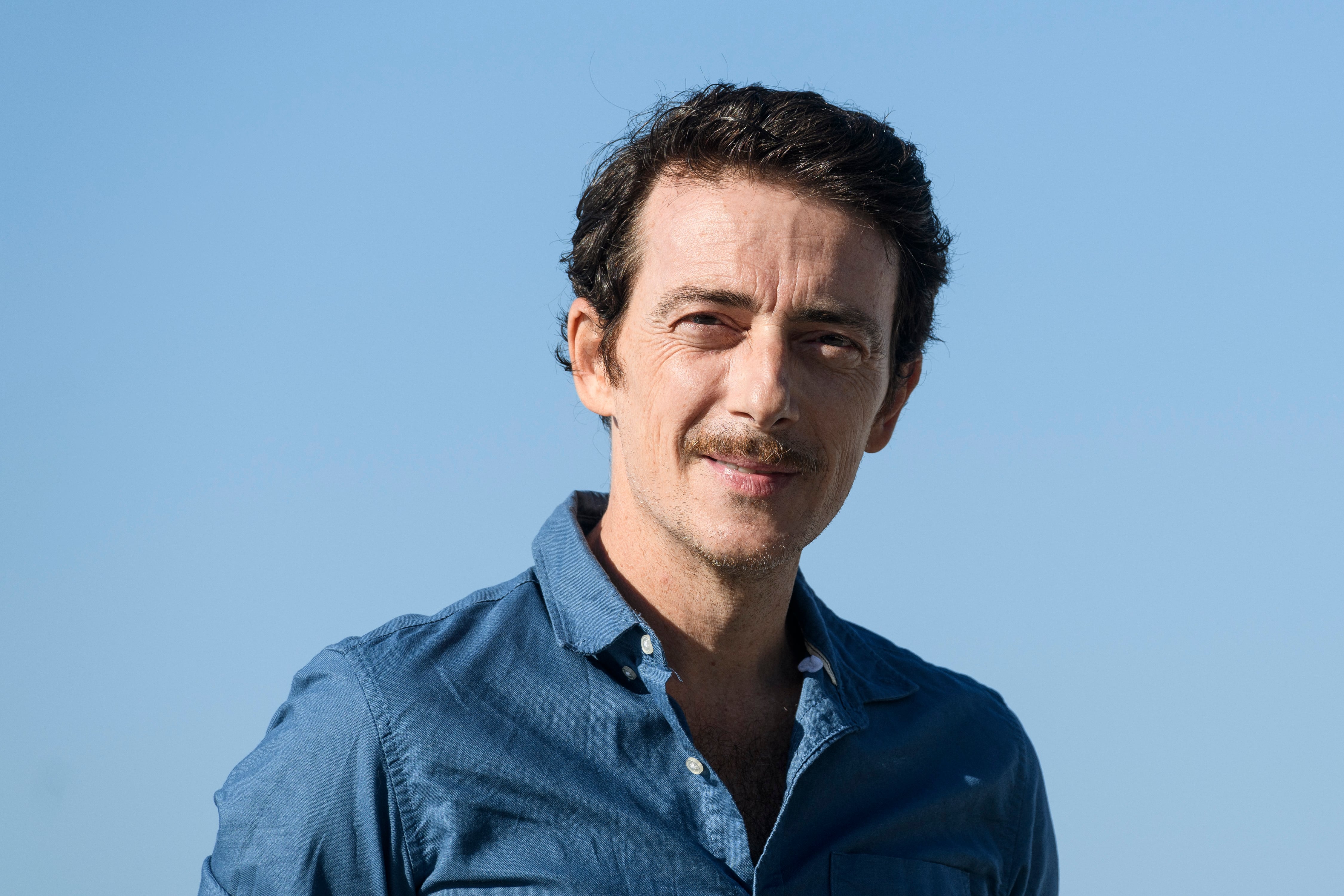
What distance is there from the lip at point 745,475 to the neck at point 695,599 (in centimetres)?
22

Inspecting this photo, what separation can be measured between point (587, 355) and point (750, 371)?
0.72 metres

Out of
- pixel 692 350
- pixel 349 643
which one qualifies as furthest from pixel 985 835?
pixel 349 643

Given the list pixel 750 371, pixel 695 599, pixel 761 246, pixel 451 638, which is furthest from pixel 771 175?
pixel 451 638

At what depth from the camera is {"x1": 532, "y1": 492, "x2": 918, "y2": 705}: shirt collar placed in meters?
3.18

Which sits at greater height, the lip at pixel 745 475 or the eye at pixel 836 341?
the eye at pixel 836 341

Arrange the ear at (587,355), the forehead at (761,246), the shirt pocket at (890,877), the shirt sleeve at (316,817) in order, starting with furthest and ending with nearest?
the ear at (587,355), the forehead at (761,246), the shirt pocket at (890,877), the shirt sleeve at (316,817)

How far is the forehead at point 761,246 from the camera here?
3.23 metres

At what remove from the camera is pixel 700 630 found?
3.41 m

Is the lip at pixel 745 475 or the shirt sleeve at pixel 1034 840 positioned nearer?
the lip at pixel 745 475

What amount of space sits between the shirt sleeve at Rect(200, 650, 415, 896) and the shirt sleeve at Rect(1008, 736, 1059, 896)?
1.80 metres

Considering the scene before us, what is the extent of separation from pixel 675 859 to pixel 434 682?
2.19 ft

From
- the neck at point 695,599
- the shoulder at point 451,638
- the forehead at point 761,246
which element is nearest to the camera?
the shoulder at point 451,638

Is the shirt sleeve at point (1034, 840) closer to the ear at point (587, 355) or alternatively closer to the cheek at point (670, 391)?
the cheek at point (670, 391)

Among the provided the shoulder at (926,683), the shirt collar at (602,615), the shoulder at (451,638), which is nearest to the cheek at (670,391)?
the shirt collar at (602,615)
